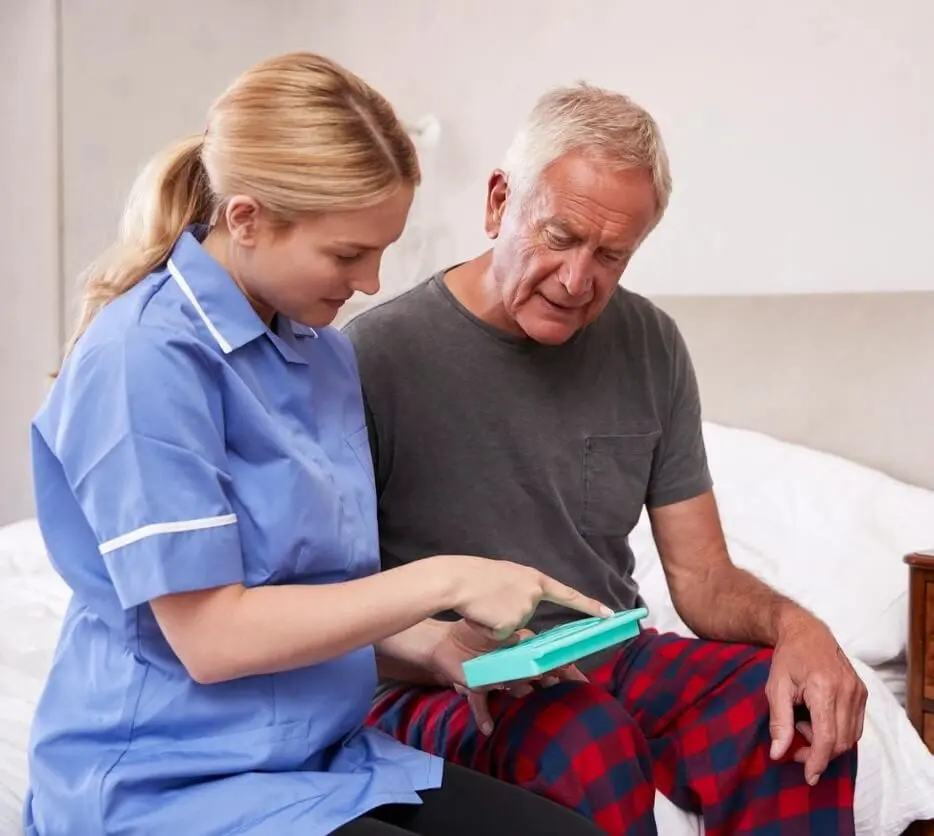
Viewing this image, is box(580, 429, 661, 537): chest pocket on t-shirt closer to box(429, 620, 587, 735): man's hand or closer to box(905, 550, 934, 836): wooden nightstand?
box(429, 620, 587, 735): man's hand

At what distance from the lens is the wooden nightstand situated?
165 cm

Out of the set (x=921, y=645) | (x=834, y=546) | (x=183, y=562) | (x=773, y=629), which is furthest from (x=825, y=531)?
(x=183, y=562)

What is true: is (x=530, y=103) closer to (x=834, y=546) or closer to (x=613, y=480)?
Answer: (x=834, y=546)

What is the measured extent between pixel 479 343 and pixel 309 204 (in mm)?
438

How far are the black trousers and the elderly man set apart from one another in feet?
0.28

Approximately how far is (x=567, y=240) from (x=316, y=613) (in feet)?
1.80

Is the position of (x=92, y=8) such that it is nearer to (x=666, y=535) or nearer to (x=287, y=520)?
(x=666, y=535)

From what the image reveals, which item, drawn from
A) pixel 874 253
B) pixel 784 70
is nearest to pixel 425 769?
pixel 874 253

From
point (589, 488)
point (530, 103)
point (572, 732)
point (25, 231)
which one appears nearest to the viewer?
point (572, 732)

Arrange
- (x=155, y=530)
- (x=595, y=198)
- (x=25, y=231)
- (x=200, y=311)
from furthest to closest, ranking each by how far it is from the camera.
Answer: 1. (x=25, y=231)
2. (x=595, y=198)
3. (x=200, y=311)
4. (x=155, y=530)

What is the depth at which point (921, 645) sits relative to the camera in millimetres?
1674

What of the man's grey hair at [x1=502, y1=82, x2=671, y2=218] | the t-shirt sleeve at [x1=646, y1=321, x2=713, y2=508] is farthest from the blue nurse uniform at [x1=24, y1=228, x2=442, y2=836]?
the t-shirt sleeve at [x1=646, y1=321, x2=713, y2=508]

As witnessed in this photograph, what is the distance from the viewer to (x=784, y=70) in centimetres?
239

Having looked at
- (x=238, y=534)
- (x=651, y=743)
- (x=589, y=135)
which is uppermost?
(x=589, y=135)
